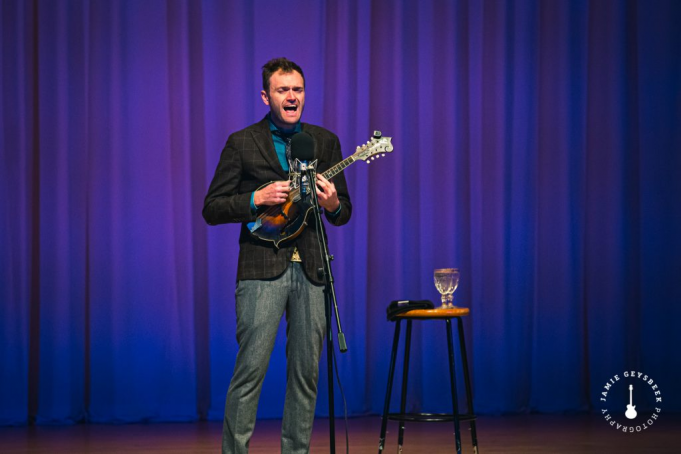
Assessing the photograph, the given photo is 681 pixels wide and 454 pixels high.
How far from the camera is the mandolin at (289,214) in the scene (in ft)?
9.13

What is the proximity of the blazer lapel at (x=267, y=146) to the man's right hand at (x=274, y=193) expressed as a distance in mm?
149

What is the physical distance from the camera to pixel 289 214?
9.21 ft

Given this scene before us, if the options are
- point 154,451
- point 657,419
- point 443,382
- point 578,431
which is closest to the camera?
point 154,451

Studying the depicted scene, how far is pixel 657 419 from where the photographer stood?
15.9ft

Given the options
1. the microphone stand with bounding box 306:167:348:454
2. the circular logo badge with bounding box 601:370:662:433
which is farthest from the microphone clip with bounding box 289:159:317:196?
the circular logo badge with bounding box 601:370:662:433

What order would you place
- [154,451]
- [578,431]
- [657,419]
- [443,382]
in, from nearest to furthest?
[154,451], [578,431], [657,419], [443,382]

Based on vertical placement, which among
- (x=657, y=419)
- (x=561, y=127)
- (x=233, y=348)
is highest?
(x=561, y=127)

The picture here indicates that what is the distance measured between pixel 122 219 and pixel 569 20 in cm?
308

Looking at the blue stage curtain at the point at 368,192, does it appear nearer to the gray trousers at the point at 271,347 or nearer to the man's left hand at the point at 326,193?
the gray trousers at the point at 271,347

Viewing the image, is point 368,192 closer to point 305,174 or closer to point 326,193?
point 326,193

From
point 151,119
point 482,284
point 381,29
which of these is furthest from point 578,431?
point 151,119

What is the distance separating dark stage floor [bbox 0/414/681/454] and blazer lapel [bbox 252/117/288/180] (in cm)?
157

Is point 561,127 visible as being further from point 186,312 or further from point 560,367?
point 186,312

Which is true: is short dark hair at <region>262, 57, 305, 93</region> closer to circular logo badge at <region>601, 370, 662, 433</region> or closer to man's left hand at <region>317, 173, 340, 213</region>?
man's left hand at <region>317, 173, 340, 213</region>
